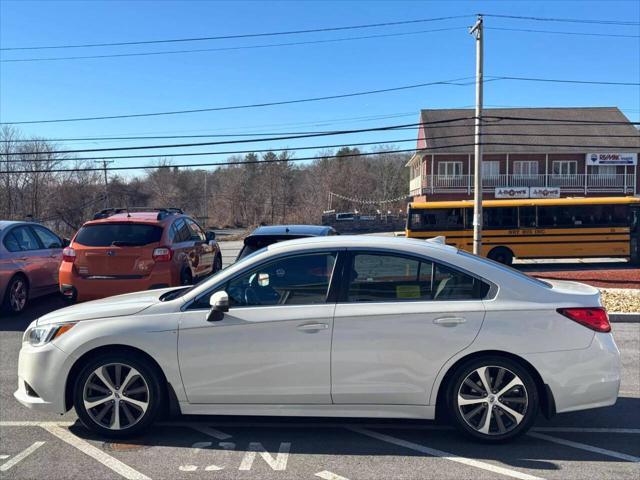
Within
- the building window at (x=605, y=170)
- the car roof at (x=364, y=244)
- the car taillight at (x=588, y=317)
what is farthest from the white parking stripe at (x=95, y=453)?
the building window at (x=605, y=170)

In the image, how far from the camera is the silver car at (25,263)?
27.3 ft

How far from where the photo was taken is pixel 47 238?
386 inches

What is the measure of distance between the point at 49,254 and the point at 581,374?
29.2 ft

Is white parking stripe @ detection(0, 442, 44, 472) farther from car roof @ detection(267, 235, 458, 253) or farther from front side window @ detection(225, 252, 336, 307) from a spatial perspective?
car roof @ detection(267, 235, 458, 253)

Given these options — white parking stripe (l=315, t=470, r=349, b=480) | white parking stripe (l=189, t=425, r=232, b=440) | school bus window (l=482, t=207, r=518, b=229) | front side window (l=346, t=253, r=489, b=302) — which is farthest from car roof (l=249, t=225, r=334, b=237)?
school bus window (l=482, t=207, r=518, b=229)

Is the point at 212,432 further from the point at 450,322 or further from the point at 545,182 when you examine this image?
the point at 545,182

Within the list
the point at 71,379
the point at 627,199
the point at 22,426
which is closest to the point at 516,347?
the point at 71,379

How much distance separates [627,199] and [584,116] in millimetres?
27421

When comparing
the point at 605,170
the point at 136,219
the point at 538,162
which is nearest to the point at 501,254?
the point at 136,219

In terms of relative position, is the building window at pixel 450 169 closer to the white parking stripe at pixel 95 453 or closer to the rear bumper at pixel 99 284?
the rear bumper at pixel 99 284

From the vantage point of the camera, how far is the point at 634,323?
9250 millimetres

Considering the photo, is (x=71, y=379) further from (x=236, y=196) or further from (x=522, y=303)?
(x=236, y=196)

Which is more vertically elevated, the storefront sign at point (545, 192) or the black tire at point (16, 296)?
the storefront sign at point (545, 192)

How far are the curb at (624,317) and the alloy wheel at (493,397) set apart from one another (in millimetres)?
6634
